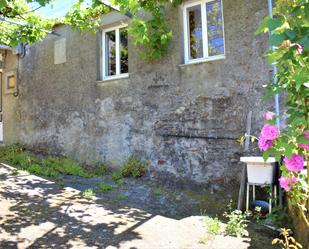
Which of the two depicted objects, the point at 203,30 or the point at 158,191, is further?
the point at 203,30

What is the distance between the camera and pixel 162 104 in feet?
22.5

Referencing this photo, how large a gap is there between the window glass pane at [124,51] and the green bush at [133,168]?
7.16ft

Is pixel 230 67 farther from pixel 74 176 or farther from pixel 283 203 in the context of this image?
pixel 74 176

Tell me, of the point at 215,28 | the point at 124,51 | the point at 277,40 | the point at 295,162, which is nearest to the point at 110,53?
the point at 124,51

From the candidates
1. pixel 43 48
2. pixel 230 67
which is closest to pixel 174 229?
pixel 230 67

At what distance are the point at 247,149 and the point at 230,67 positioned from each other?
1549mm

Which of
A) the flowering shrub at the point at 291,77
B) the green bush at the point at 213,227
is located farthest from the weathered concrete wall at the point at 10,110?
the flowering shrub at the point at 291,77

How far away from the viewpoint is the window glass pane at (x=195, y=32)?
6.57m

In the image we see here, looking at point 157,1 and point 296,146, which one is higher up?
point 157,1

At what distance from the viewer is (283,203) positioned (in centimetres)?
467

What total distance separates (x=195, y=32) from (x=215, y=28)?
1.52ft

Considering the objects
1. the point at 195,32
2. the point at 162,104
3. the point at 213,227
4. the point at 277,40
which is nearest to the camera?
the point at 277,40

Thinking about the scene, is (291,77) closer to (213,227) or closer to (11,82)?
(213,227)

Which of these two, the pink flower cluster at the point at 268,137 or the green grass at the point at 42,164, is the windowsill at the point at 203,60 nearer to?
the green grass at the point at 42,164
